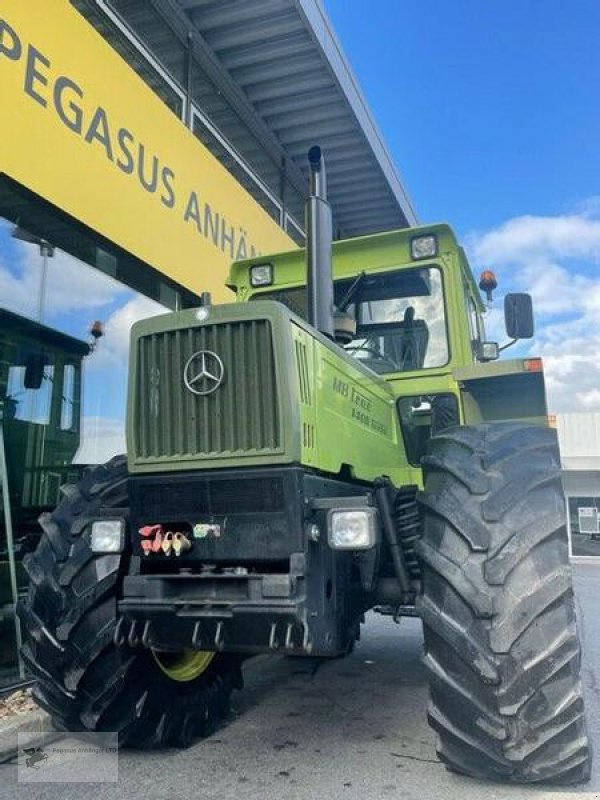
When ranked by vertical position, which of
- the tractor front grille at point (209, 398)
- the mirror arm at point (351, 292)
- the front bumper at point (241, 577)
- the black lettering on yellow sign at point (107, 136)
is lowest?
the front bumper at point (241, 577)

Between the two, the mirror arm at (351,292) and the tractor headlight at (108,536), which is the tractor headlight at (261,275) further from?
the tractor headlight at (108,536)

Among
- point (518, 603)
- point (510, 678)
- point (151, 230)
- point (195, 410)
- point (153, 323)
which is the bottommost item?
point (510, 678)

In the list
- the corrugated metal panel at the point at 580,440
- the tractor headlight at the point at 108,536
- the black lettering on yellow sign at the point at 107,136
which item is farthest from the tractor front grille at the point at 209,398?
the corrugated metal panel at the point at 580,440

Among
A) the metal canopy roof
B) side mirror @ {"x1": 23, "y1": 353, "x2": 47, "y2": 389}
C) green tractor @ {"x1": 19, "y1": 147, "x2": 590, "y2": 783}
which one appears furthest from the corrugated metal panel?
green tractor @ {"x1": 19, "y1": 147, "x2": 590, "y2": 783}

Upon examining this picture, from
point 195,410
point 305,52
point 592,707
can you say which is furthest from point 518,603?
point 305,52

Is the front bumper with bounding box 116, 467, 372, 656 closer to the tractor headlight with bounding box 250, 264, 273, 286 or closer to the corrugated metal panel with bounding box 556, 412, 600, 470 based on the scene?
the tractor headlight with bounding box 250, 264, 273, 286

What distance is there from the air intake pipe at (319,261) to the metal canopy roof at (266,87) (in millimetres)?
3480

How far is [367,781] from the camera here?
311 cm

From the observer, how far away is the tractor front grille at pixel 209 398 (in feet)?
9.48

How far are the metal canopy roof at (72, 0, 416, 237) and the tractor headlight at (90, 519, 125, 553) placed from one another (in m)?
4.65

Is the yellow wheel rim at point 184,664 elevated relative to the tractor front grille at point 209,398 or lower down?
lower down

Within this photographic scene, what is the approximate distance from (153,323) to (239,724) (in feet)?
7.87

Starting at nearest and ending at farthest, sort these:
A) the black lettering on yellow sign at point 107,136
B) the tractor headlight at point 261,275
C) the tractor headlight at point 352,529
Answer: the tractor headlight at point 352,529, the black lettering on yellow sign at point 107,136, the tractor headlight at point 261,275

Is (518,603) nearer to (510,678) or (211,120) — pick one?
(510,678)
